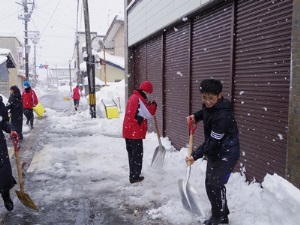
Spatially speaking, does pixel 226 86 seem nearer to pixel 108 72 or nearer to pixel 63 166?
pixel 63 166

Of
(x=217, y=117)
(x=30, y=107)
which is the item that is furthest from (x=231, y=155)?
(x=30, y=107)

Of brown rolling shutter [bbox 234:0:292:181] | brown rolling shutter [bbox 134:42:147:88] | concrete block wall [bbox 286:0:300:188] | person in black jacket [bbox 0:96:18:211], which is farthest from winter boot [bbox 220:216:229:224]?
brown rolling shutter [bbox 134:42:147:88]

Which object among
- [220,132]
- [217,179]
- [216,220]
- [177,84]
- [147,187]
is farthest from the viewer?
[177,84]

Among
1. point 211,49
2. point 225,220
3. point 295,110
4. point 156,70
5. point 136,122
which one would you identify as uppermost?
point 211,49

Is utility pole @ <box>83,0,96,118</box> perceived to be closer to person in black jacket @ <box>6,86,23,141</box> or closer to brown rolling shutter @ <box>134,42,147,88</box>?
brown rolling shutter @ <box>134,42,147,88</box>

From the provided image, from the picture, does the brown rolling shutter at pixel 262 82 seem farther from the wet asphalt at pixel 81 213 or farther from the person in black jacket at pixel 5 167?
the person in black jacket at pixel 5 167

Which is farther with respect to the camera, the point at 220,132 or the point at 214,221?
the point at 214,221

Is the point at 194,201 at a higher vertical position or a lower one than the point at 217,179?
lower

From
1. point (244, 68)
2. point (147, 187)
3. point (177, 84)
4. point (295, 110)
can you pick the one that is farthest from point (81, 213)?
point (177, 84)

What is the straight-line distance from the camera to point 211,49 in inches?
245

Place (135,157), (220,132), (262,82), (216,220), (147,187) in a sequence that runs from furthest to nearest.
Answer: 1. (135,157)
2. (147,187)
3. (262,82)
4. (216,220)
5. (220,132)

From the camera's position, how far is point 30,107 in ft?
39.8

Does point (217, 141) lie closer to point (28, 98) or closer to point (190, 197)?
point (190, 197)

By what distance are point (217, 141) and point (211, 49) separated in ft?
10.4
